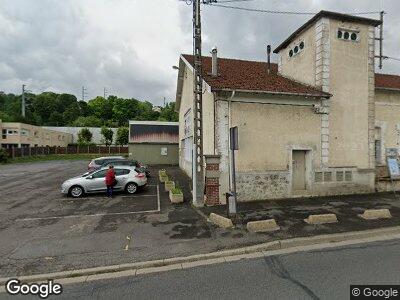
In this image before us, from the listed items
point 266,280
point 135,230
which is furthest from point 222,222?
point 266,280

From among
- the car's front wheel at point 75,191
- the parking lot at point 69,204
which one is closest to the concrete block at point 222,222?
the parking lot at point 69,204

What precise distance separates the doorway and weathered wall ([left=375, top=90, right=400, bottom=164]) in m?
5.62

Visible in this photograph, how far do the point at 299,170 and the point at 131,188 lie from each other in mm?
8308

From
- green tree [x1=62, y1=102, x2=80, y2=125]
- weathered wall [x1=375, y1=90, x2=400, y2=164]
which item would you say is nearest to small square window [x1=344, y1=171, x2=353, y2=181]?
weathered wall [x1=375, y1=90, x2=400, y2=164]

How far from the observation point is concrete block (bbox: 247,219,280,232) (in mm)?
8234

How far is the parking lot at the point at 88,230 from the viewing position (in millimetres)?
6746

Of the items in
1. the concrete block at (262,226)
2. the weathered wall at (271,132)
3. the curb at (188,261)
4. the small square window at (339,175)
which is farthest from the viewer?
the small square window at (339,175)

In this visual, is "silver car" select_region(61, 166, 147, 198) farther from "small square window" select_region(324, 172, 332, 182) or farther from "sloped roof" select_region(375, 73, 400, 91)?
"sloped roof" select_region(375, 73, 400, 91)

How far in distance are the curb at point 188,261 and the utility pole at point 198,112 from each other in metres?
4.69

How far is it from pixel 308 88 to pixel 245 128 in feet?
12.6

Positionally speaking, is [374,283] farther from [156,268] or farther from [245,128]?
[245,128]

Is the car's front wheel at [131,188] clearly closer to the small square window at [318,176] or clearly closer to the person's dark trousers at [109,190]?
the person's dark trousers at [109,190]

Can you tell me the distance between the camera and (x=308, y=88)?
1342 cm

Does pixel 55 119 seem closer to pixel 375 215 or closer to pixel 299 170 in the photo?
pixel 299 170
